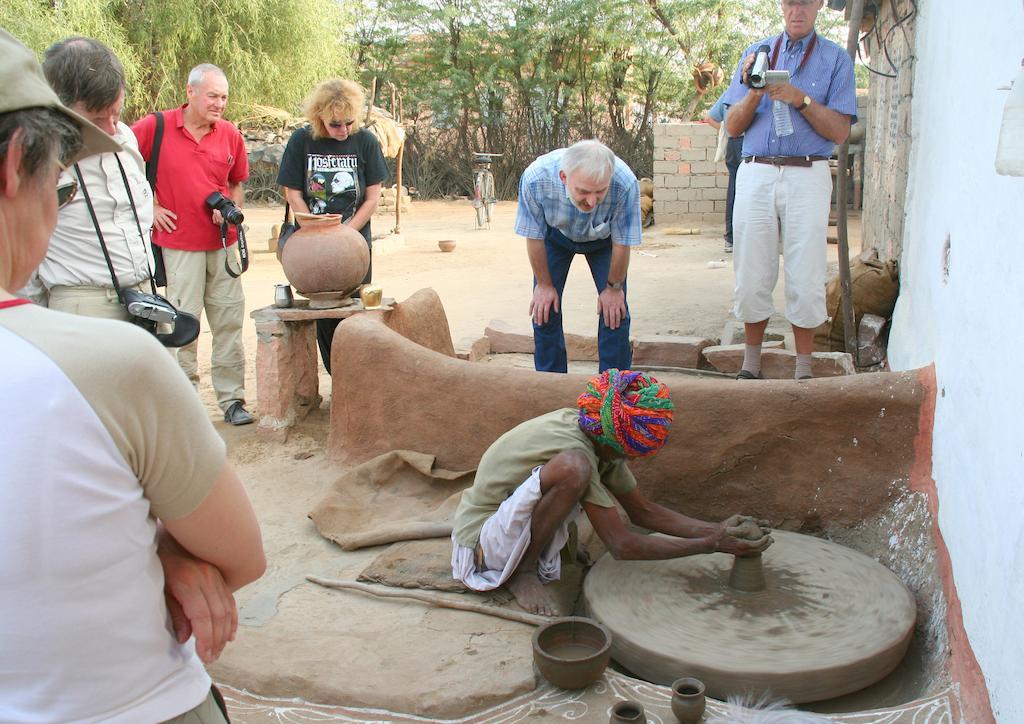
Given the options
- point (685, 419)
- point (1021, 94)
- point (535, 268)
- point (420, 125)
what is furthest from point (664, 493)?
point (420, 125)

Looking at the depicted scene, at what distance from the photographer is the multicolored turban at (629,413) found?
2.69 m

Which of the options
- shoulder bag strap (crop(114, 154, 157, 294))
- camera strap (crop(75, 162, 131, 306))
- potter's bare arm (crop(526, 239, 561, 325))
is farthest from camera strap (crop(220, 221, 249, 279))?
potter's bare arm (crop(526, 239, 561, 325))

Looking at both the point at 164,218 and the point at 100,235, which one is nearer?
the point at 100,235

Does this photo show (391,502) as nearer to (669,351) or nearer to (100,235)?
(100,235)

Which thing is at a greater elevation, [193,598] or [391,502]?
[193,598]

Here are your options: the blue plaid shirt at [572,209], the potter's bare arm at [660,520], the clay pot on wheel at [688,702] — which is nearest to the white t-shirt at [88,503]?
the clay pot on wheel at [688,702]

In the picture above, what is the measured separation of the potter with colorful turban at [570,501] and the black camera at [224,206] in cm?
200

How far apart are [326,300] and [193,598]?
3601mm

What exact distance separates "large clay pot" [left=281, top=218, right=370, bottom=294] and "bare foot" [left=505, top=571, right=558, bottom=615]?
6.86 feet

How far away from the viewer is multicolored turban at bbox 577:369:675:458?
8.82ft

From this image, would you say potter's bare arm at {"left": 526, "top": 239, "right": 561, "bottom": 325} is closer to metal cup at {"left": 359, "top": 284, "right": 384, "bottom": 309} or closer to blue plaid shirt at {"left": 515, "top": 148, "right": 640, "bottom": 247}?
blue plaid shirt at {"left": 515, "top": 148, "right": 640, "bottom": 247}

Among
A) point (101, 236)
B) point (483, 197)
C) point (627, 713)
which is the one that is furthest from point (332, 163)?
point (483, 197)

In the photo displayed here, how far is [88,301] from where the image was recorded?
3.20 metres

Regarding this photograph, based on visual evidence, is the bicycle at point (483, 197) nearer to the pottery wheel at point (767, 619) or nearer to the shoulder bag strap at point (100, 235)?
the shoulder bag strap at point (100, 235)
